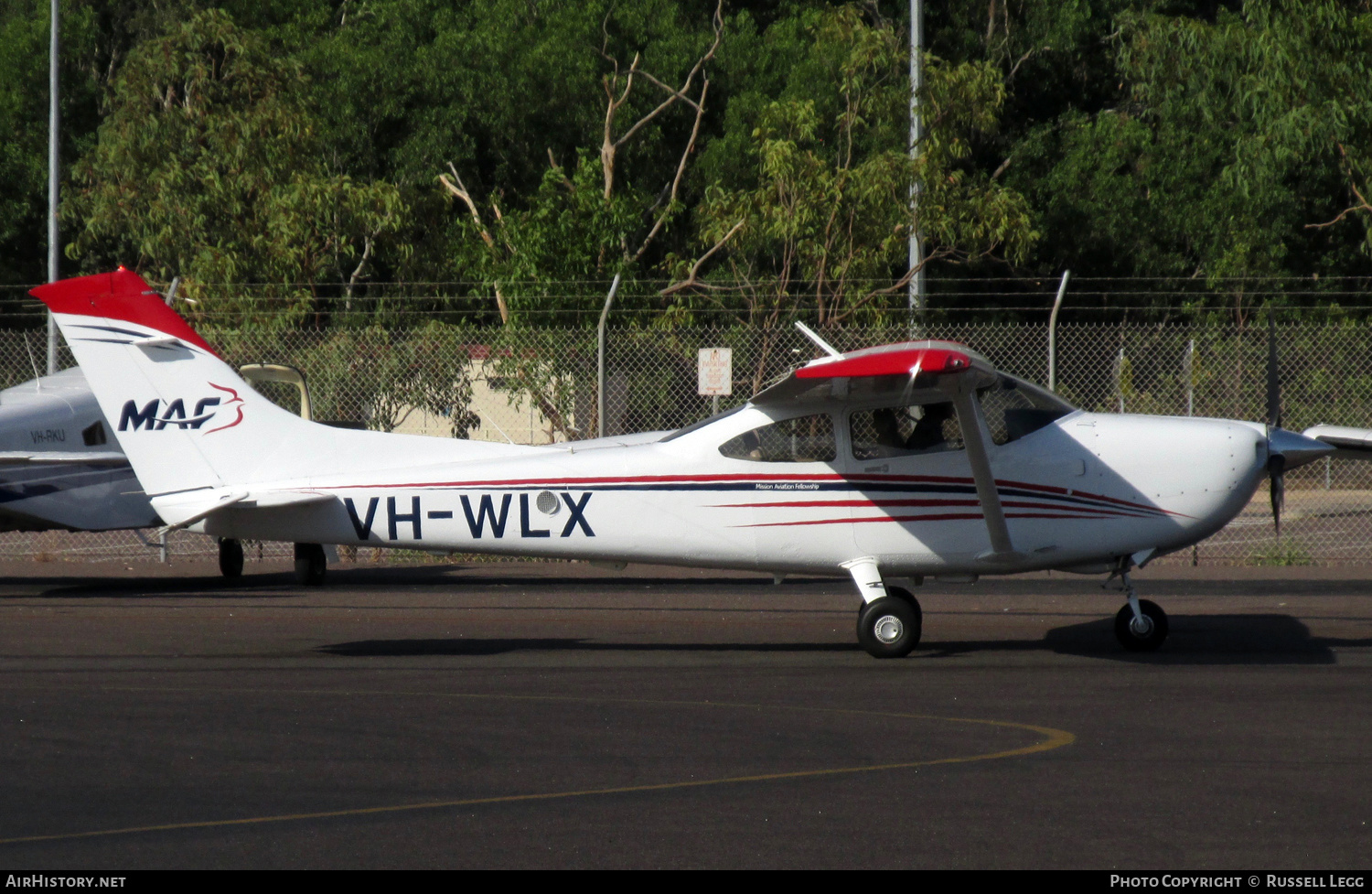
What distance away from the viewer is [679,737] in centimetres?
717

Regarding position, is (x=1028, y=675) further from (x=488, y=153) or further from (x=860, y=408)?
(x=488, y=153)

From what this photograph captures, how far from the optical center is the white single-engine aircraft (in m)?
9.70

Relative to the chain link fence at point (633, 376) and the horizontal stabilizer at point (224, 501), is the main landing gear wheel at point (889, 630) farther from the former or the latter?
the chain link fence at point (633, 376)

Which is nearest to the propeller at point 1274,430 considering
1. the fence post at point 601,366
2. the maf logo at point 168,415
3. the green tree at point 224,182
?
the maf logo at point 168,415

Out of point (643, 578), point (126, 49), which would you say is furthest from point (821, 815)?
point (126, 49)

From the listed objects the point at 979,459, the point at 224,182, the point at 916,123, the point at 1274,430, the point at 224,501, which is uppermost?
the point at 916,123

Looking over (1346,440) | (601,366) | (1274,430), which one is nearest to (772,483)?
(1274,430)

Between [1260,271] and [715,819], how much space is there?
3026cm

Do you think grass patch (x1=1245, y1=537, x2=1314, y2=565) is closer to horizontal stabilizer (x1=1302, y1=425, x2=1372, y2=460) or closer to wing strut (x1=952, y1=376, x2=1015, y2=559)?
horizontal stabilizer (x1=1302, y1=425, x2=1372, y2=460)

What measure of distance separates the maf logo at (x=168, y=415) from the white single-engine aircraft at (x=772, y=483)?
12mm

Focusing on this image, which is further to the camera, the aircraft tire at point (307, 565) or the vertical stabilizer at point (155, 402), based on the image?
the aircraft tire at point (307, 565)

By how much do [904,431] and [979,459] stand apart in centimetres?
62

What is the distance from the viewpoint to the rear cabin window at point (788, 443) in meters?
9.86

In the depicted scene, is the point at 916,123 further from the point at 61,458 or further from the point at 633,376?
the point at 61,458
